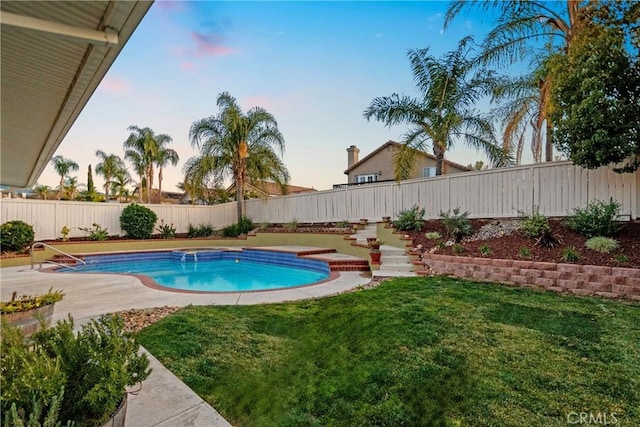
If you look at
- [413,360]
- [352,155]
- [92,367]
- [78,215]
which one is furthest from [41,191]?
[413,360]

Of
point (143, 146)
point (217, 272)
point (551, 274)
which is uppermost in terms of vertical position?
point (143, 146)

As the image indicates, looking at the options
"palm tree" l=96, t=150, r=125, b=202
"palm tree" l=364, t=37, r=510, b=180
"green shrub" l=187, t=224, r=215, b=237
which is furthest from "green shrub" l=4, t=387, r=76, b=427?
"palm tree" l=96, t=150, r=125, b=202

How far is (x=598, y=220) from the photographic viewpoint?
649 cm

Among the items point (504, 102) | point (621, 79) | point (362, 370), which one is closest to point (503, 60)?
point (504, 102)

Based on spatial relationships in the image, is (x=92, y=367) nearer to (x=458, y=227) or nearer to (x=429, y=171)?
(x=458, y=227)

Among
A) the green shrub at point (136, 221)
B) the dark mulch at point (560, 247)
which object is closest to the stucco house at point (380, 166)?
the dark mulch at point (560, 247)

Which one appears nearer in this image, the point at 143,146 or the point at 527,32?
the point at 527,32

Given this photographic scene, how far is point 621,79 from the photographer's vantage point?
6.00 meters

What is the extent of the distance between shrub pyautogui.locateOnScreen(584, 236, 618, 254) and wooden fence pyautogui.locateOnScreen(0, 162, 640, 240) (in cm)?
167

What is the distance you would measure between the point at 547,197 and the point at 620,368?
6354 mm

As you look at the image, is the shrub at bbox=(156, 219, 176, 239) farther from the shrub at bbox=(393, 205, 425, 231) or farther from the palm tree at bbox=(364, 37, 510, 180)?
the palm tree at bbox=(364, 37, 510, 180)

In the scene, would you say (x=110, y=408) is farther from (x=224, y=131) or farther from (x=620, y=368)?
(x=224, y=131)

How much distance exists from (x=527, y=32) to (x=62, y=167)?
118ft

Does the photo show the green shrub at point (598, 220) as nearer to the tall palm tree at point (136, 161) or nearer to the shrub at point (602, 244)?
the shrub at point (602, 244)
